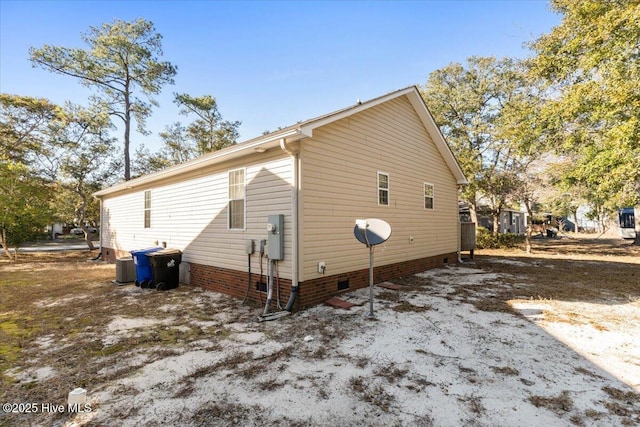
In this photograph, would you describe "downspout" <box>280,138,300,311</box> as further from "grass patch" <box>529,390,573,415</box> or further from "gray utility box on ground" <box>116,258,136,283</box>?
"gray utility box on ground" <box>116,258,136,283</box>

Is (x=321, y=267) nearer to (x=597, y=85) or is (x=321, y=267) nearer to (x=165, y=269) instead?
(x=165, y=269)

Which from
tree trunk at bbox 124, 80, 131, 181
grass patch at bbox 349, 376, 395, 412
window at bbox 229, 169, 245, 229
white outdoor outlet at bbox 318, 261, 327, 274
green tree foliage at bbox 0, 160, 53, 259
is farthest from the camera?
tree trunk at bbox 124, 80, 131, 181

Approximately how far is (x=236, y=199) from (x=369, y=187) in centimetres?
350

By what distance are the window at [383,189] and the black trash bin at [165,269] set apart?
611cm

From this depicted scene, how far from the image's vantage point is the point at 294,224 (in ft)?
19.0

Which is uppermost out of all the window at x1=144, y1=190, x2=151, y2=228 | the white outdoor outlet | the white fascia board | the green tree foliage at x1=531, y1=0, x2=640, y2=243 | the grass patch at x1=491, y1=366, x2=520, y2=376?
the green tree foliage at x1=531, y1=0, x2=640, y2=243

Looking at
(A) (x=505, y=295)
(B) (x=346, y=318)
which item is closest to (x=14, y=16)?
(B) (x=346, y=318)

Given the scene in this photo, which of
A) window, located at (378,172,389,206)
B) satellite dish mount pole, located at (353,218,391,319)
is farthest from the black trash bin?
window, located at (378,172,389,206)

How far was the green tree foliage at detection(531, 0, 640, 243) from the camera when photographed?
26.0 ft

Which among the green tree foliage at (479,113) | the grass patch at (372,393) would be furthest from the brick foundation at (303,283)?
the green tree foliage at (479,113)

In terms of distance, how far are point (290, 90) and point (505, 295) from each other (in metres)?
12.5

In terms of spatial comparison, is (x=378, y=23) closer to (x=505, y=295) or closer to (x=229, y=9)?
(x=229, y=9)

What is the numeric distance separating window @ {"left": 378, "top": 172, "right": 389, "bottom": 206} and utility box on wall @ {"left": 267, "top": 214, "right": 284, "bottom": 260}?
10.8 feet

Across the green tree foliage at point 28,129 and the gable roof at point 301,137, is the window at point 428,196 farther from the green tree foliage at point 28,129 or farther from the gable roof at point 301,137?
the green tree foliage at point 28,129
